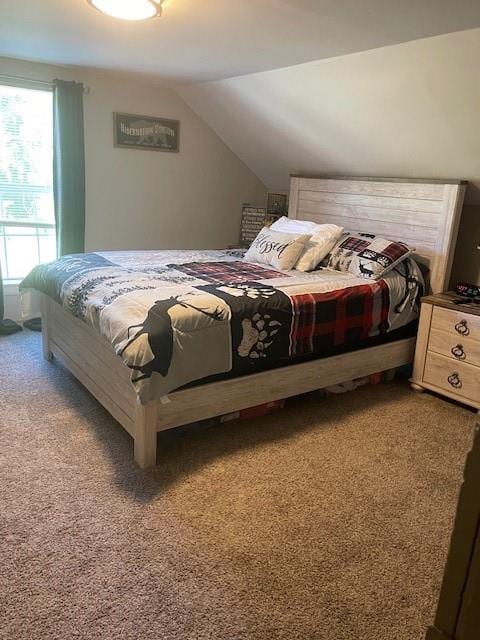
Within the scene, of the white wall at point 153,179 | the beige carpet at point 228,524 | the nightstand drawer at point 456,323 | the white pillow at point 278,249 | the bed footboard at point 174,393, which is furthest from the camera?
the white wall at point 153,179

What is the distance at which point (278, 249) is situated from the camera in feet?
11.4

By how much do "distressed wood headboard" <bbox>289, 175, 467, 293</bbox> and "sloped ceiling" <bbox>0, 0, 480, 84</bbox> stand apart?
105cm

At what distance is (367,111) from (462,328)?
4.76 ft

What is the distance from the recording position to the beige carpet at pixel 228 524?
1570mm

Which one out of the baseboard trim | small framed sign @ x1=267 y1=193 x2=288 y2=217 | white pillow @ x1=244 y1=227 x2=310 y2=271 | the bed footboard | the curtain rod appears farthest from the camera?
small framed sign @ x1=267 y1=193 x2=288 y2=217

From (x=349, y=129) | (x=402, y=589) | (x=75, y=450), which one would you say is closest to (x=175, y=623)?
(x=402, y=589)

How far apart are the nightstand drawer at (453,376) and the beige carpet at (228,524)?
0.17m

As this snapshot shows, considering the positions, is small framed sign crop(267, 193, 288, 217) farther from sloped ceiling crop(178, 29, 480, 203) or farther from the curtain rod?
the curtain rod

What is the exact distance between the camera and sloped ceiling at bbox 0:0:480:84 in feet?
7.06

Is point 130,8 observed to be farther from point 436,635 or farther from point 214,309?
point 436,635

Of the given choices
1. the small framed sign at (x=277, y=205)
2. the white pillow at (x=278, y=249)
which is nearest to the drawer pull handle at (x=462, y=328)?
the white pillow at (x=278, y=249)

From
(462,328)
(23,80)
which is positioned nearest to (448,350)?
(462,328)

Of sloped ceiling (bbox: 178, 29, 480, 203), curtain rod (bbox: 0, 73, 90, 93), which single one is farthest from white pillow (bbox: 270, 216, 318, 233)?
curtain rod (bbox: 0, 73, 90, 93)

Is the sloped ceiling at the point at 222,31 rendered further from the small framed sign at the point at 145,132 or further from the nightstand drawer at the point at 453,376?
the nightstand drawer at the point at 453,376
